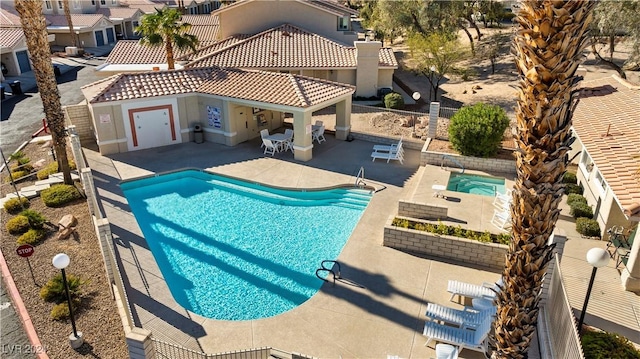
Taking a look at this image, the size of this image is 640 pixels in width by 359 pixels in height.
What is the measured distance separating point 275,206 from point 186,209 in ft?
12.0

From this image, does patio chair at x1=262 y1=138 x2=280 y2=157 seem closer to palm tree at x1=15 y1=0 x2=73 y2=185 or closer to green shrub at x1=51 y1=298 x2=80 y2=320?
palm tree at x1=15 y1=0 x2=73 y2=185

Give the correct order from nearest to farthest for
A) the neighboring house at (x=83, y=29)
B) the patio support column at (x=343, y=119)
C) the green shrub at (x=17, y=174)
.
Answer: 1. the green shrub at (x=17, y=174)
2. the patio support column at (x=343, y=119)
3. the neighboring house at (x=83, y=29)

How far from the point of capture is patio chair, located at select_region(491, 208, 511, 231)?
1579cm

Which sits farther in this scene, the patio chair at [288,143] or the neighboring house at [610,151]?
the patio chair at [288,143]

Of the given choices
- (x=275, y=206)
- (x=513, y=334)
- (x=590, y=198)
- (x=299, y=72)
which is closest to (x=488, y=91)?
(x=299, y=72)

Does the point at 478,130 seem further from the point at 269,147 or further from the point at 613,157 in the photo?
the point at 269,147

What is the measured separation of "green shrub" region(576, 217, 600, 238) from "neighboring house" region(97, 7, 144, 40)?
6336 centimetres

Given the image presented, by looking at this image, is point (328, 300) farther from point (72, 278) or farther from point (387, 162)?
point (387, 162)

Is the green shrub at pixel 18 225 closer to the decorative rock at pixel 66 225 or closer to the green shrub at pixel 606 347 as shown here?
the decorative rock at pixel 66 225

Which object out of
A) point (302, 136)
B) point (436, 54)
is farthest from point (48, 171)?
point (436, 54)

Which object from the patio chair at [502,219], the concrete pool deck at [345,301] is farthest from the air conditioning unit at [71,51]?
the patio chair at [502,219]

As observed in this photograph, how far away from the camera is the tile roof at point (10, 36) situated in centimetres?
4019

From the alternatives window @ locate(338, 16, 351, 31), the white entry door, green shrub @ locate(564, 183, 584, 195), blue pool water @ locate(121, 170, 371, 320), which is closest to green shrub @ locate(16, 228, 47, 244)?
blue pool water @ locate(121, 170, 371, 320)

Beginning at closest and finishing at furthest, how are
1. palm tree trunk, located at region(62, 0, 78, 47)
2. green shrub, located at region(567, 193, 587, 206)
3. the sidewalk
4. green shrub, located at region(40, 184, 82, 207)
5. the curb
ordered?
the curb → green shrub, located at region(567, 193, 587, 206) → green shrub, located at region(40, 184, 82, 207) → the sidewalk → palm tree trunk, located at region(62, 0, 78, 47)
